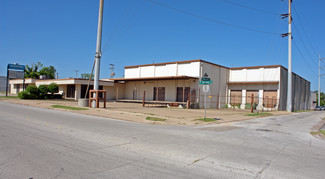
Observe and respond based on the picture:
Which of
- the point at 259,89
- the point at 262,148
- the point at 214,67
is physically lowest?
the point at 262,148

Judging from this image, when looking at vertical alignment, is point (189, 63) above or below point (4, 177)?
above

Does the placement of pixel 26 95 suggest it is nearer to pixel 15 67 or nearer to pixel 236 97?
pixel 15 67

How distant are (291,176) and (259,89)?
3014 cm

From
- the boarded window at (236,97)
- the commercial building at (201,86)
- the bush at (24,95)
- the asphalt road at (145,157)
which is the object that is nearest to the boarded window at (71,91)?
the commercial building at (201,86)

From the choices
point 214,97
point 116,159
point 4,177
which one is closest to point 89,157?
point 116,159

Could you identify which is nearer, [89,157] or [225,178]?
[225,178]

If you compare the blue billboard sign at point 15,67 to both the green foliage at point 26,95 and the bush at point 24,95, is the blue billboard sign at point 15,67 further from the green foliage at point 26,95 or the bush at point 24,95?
the bush at point 24,95

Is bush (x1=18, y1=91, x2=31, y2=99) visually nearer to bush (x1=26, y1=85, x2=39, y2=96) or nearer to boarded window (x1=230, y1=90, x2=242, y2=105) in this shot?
bush (x1=26, y1=85, x2=39, y2=96)

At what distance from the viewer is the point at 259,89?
32.9m

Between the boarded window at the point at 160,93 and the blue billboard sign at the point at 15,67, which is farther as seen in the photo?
the blue billboard sign at the point at 15,67

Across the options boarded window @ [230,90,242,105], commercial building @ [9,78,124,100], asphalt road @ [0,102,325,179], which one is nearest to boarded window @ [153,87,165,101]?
commercial building @ [9,78,124,100]

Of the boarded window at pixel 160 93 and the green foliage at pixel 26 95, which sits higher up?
the boarded window at pixel 160 93

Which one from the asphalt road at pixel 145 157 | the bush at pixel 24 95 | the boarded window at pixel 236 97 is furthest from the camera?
the boarded window at pixel 236 97

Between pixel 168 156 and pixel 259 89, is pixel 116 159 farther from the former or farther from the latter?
pixel 259 89
